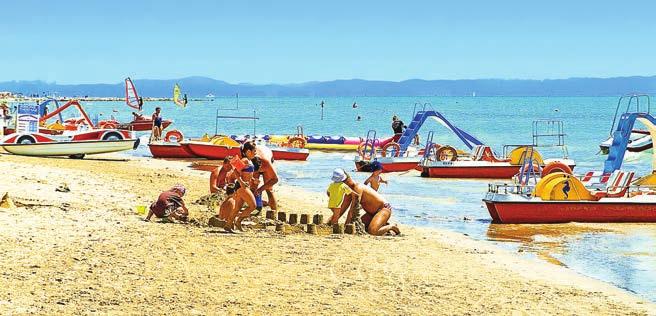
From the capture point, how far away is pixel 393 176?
28.8 m

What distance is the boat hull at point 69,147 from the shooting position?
28.7 meters

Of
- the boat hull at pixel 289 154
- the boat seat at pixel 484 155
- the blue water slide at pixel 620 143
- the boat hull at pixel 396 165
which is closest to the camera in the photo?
the blue water slide at pixel 620 143

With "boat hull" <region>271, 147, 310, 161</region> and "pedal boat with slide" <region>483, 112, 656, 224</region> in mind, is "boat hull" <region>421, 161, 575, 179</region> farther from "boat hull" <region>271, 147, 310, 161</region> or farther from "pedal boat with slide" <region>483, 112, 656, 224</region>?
"pedal boat with slide" <region>483, 112, 656, 224</region>

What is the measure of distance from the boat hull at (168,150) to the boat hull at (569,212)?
19.7 m

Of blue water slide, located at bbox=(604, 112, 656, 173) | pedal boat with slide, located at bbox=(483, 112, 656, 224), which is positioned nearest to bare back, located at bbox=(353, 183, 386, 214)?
pedal boat with slide, located at bbox=(483, 112, 656, 224)

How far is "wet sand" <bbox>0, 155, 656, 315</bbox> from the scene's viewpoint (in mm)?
8844

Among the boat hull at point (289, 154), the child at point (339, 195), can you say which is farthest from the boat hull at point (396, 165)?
the child at point (339, 195)

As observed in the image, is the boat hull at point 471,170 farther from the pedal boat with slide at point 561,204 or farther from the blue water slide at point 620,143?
the pedal boat with slide at point 561,204

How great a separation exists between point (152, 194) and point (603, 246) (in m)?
8.57

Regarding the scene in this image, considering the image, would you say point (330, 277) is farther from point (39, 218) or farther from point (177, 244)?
point (39, 218)

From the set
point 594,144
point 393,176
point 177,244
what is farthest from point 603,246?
point 594,144

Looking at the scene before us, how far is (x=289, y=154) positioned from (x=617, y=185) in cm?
1840

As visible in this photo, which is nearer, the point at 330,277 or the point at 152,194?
the point at 330,277

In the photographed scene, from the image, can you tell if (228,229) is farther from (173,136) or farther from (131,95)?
(131,95)
